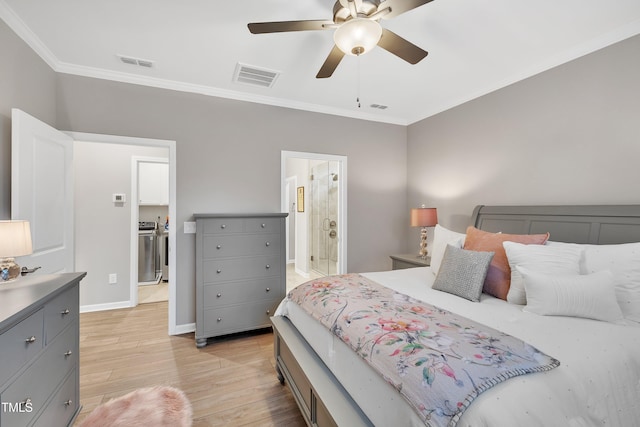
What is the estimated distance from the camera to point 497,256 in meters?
2.05

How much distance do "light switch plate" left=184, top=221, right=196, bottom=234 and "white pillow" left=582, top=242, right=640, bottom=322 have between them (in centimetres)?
329

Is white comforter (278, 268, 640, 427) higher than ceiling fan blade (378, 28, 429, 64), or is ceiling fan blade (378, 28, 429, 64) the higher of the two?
ceiling fan blade (378, 28, 429, 64)

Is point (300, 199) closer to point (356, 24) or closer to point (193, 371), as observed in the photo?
point (193, 371)

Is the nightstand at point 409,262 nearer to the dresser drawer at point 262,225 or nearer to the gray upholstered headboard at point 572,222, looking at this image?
the gray upholstered headboard at point 572,222

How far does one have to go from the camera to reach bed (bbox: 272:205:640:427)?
0.96 m

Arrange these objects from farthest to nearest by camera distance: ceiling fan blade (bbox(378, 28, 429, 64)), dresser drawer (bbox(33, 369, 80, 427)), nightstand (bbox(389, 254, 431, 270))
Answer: nightstand (bbox(389, 254, 431, 270)) → ceiling fan blade (bbox(378, 28, 429, 64)) → dresser drawer (bbox(33, 369, 80, 427))

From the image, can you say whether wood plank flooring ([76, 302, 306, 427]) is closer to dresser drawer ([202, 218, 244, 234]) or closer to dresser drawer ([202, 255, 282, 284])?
dresser drawer ([202, 255, 282, 284])

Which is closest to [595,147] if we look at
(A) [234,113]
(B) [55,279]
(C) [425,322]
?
(C) [425,322]

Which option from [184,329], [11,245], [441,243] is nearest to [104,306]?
[184,329]

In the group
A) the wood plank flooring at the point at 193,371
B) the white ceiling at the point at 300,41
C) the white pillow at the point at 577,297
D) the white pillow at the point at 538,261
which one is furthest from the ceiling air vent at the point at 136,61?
the white pillow at the point at 577,297

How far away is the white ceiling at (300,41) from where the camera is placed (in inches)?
74.7

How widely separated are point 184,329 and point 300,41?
3.02 m

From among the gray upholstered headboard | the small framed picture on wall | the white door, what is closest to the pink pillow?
the gray upholstered headboard

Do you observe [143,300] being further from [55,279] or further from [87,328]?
[55,279]
